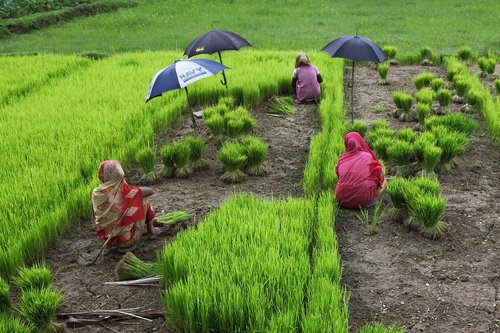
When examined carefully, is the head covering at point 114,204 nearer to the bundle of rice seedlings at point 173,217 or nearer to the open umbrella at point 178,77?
the bundle of rice seedlings at point 173,217

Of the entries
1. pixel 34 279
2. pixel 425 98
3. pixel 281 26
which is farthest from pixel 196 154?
pixel 281 26

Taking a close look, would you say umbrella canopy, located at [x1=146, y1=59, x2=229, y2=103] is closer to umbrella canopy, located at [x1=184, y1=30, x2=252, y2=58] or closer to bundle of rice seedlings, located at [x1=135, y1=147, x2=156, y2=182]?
bundle of rice seedlings, located at [x1=135, y1=147, x2=156, y2=182]

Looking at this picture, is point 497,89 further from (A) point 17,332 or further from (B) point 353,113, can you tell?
(A) point 17,332

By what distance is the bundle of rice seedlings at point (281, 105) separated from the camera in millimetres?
6512

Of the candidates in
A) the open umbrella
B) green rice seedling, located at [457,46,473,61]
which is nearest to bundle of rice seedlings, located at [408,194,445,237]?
the open umbrella

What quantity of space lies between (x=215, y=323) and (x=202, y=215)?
4.92 ft

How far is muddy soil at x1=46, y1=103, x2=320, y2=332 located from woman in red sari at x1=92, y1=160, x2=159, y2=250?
134 millimetres

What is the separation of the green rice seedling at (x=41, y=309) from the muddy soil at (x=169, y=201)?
0.55 ft

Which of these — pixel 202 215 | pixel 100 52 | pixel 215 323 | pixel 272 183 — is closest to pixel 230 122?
pixel 272 183

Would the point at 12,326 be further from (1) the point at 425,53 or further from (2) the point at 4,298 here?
(1) the point at 425,53

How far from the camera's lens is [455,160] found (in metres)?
4.97

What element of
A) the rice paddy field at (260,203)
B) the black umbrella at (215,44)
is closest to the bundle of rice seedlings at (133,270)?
the rice paddy field at (260,203)

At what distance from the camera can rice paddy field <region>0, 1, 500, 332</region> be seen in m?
2.83

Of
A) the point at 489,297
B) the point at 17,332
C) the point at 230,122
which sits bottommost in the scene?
the point at 489,297
